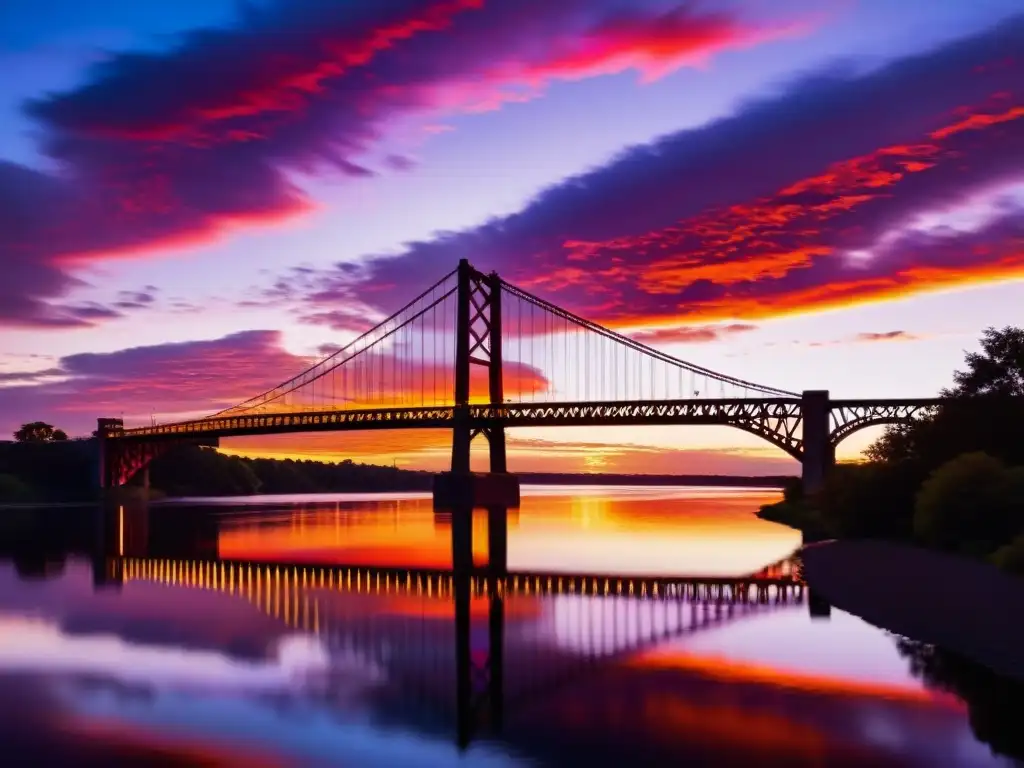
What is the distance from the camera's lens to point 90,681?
70.2 ft

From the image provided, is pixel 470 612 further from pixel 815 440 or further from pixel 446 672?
pixel 815 440

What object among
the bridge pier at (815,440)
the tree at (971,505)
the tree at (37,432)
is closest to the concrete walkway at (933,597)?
the tree at (971,505)

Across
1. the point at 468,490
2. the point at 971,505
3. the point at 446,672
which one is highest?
the point at 971,505

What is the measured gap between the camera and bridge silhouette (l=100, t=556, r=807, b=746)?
20922 mm

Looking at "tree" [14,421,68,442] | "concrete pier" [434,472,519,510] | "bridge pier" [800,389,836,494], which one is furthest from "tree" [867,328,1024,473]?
"tree" [14,421,68,442]

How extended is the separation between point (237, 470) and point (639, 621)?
146 metres

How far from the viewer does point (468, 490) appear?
97625 millimetres

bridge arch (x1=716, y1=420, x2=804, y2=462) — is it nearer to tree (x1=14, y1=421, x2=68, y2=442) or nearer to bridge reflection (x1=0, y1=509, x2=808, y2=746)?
bridge reflection (x1=0, y1=509, x2=808, y2=746)

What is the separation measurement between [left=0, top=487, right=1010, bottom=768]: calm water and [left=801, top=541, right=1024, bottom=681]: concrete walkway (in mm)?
1290

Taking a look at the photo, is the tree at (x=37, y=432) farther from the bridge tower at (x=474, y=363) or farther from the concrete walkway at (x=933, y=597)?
the concrete walkway at (x=933, y=597)

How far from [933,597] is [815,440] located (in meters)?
57.4

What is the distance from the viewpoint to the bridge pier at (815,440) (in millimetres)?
83125

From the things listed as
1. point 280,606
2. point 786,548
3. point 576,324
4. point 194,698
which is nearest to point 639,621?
point 280,606

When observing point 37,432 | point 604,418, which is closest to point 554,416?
point 604,418
